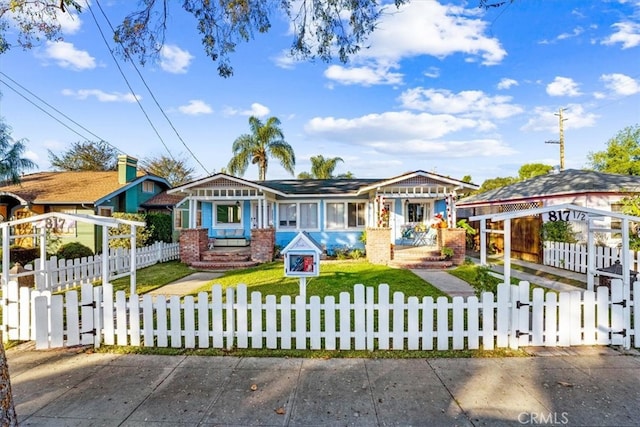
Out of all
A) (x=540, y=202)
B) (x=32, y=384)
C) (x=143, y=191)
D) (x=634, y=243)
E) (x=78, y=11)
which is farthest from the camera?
(x=143, y=191)

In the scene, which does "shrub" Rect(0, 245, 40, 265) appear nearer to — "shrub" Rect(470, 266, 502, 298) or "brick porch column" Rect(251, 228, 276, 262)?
"brick porch column" Rect(251, 228, 276, 262)

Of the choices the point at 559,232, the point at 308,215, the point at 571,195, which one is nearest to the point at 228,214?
the point at 308,215

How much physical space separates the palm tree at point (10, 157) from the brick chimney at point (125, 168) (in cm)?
475

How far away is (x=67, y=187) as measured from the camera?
1767 cm

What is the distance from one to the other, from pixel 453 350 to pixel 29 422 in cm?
456

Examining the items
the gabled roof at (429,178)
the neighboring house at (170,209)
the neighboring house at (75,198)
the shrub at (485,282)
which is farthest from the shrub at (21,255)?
the shrub at (485,282)

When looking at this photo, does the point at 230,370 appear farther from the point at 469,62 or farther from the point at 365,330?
the point at 469,62

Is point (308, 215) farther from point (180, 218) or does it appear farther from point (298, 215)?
point (180, 218)

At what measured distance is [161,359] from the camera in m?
4.20

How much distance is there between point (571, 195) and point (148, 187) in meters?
22.2

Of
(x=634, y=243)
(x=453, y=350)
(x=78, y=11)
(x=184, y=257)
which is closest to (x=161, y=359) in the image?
(x=453, y=350)

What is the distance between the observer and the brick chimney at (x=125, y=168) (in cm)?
1816

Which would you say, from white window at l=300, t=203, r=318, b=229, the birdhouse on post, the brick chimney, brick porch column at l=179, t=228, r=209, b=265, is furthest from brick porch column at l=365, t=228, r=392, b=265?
the brick chimney

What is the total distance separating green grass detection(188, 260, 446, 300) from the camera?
8070 millimetres
